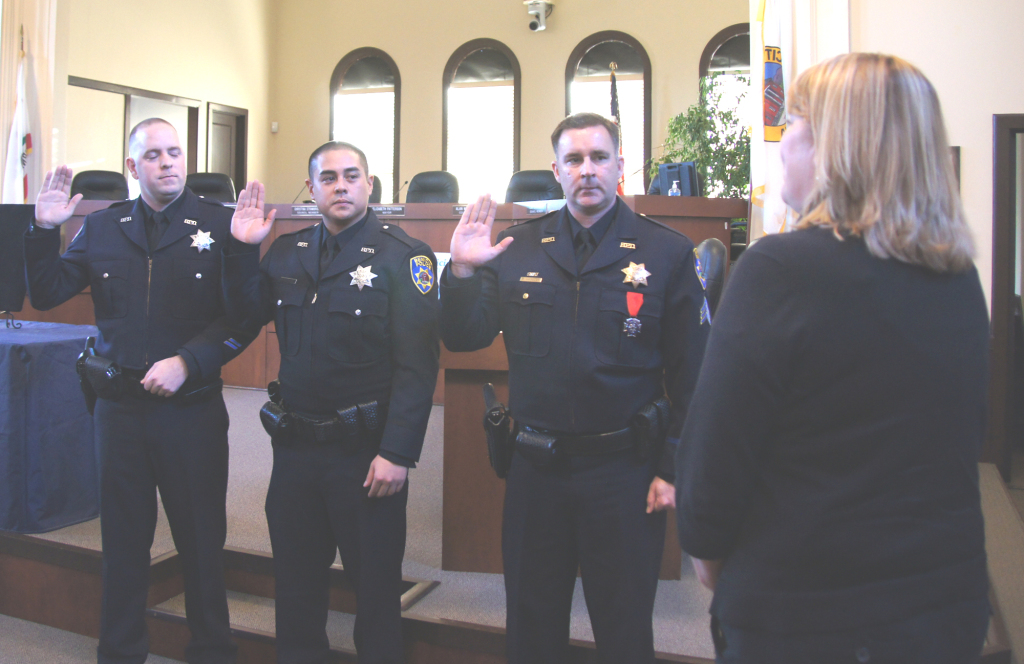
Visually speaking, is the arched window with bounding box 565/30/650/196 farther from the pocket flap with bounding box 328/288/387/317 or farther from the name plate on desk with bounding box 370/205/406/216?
the pocket flap with bounding box 328/288/387/317

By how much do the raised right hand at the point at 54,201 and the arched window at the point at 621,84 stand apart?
6515 mm

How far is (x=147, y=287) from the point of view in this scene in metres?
2.03

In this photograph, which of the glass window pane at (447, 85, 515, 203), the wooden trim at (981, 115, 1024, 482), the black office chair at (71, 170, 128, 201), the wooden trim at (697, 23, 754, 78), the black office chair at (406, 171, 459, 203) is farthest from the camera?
the glass window pane at (447, 85, 515, 203)

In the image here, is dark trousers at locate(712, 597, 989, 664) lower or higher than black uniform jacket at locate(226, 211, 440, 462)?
lower

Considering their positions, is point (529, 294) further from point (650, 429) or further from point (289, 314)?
point (289, 314)

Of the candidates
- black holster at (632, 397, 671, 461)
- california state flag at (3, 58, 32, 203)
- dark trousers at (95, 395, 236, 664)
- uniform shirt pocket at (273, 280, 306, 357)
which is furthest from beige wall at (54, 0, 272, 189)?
black holster at (632, 397, 671, 461)

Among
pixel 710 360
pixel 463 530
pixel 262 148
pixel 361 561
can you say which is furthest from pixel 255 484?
pixel 262 148

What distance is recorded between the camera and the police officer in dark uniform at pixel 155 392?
1.96m

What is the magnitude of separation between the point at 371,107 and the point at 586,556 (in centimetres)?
818

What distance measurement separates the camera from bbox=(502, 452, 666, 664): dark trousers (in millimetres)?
1525

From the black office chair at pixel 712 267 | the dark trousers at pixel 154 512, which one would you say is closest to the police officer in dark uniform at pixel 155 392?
the dark trousers at pixel 154 512

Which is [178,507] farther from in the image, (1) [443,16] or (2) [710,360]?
(1) [443,16]

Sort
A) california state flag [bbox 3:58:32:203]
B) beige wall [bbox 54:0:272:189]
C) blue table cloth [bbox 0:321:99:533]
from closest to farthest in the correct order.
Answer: blue table cloth [bbox 0:321:99:533] < california state flag [bbox 3:58:32:203] < beige wall [bbox 54:0:272:189]

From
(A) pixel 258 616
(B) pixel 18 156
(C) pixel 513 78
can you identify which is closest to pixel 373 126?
(C) pixel 513 78
